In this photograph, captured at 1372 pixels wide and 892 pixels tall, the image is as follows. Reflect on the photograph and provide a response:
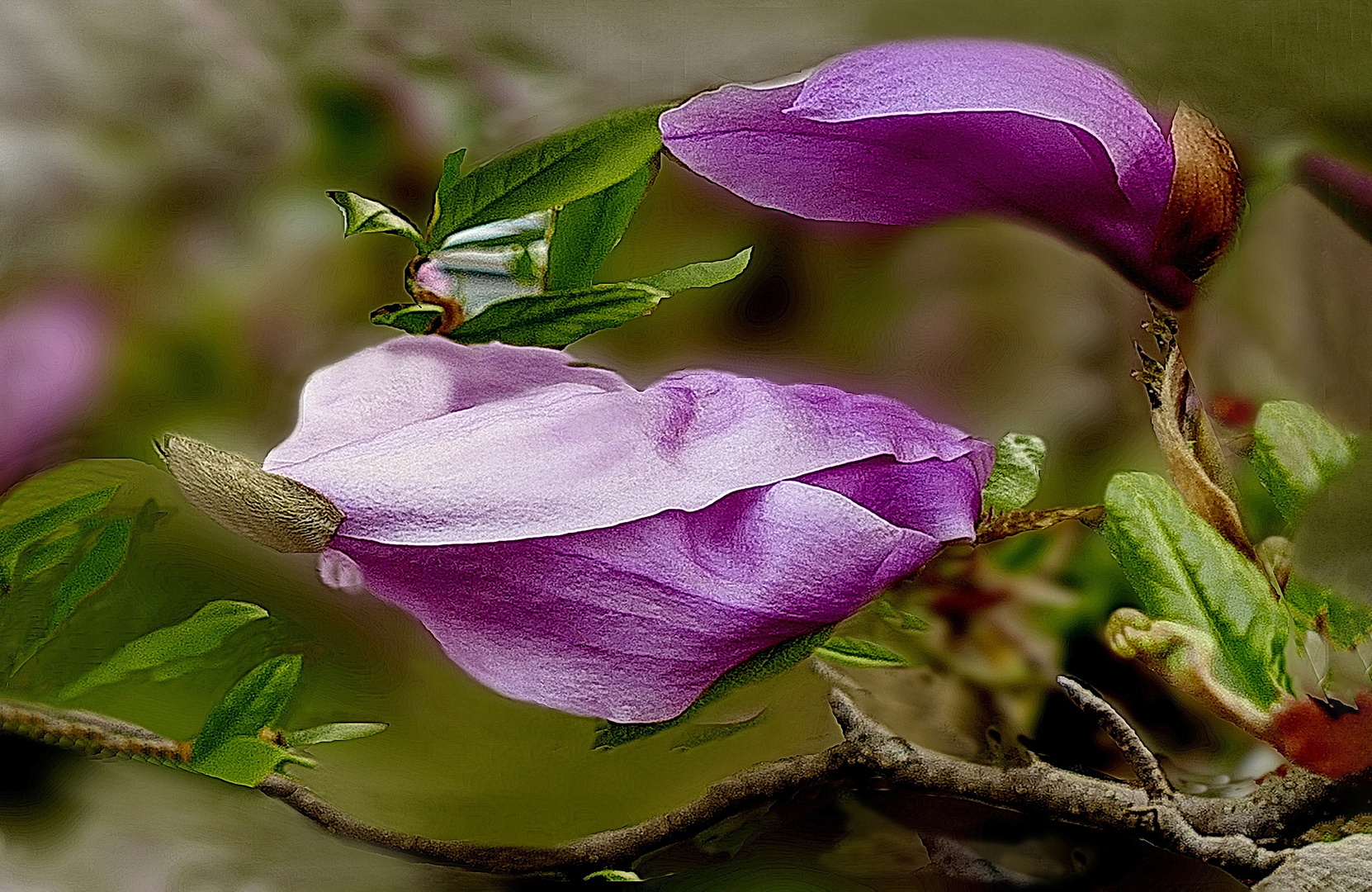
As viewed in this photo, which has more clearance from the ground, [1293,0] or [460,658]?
[1293,0]

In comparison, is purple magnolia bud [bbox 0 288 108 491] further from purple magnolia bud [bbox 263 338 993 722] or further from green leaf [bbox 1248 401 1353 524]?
green leaf [bbox 1248 401 1353 524]

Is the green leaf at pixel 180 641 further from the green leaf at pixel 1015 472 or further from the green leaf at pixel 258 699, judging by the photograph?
the green leaf at pixel 1015 472

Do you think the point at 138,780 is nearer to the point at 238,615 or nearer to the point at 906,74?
the point at 238,615

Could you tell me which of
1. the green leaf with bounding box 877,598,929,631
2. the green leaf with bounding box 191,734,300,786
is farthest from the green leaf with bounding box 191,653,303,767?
the green leaf with bounding box 877,598,929,631

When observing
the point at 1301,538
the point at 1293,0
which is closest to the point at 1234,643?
the point at 1301,538

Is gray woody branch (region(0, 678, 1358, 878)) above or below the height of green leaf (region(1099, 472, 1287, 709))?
below

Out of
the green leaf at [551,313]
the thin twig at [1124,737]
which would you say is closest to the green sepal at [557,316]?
the green leaf at [551,313]

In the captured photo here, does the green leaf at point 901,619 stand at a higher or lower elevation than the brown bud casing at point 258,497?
lower
